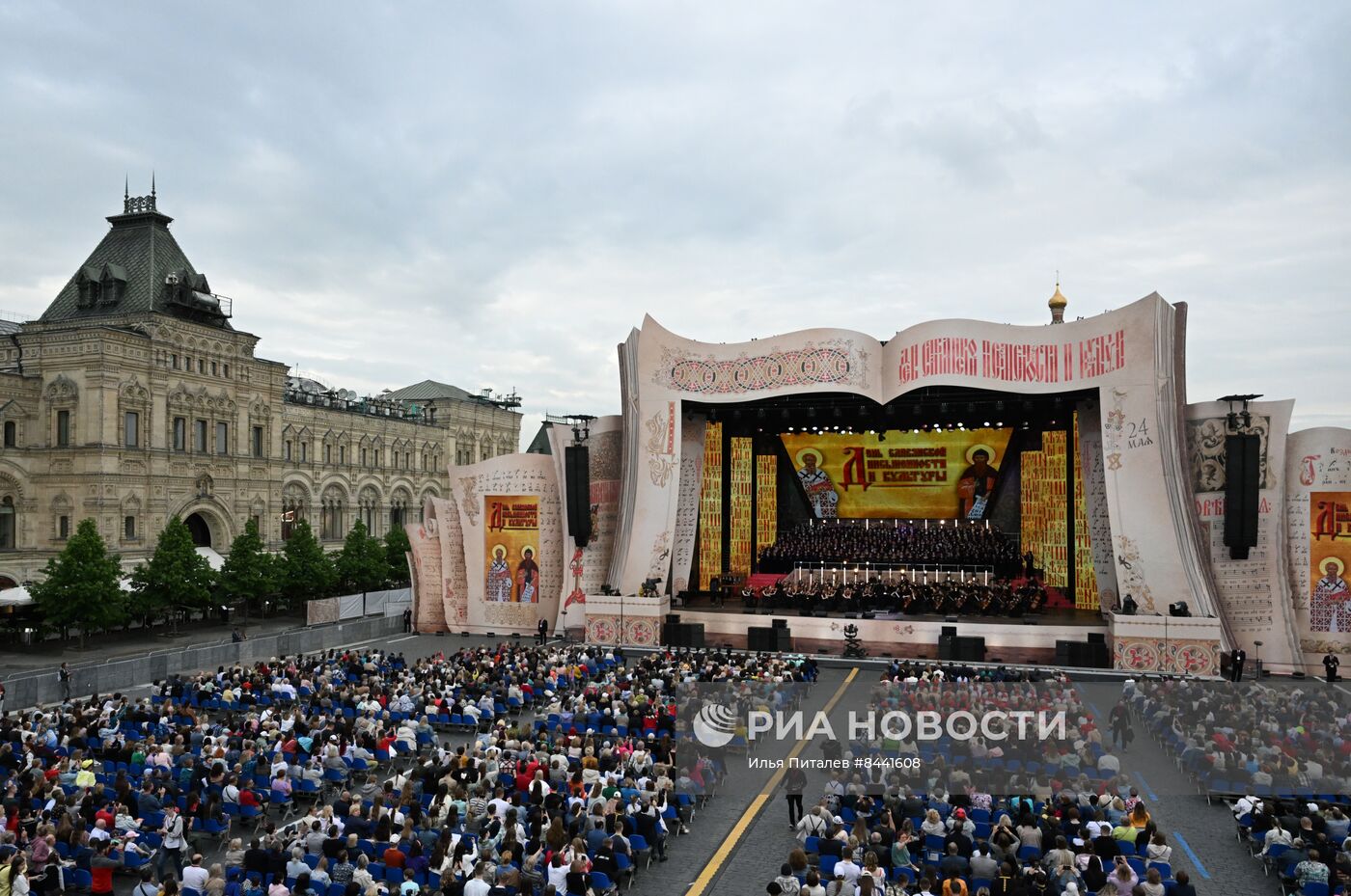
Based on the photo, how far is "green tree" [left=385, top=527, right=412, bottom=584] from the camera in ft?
185

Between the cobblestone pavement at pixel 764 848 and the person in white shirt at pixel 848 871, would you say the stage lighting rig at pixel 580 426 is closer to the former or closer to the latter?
the cobblestone pavement at pixel 764 848

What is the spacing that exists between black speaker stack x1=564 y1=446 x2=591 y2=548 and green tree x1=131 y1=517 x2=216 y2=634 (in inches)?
683

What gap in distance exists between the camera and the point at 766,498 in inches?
1767

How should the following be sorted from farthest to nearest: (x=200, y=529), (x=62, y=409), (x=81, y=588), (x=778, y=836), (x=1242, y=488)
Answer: (x=200, y=529) → (x=62, y=409) → (x=81, y=588) → (x=1242, y=488) → (x=778, y=836)

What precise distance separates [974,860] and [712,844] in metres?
4.95

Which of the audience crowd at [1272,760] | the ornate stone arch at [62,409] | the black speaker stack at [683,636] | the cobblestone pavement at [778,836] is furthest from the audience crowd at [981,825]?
the ornate stone arch at [62,409]

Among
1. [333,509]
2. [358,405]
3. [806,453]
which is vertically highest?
[358,405]

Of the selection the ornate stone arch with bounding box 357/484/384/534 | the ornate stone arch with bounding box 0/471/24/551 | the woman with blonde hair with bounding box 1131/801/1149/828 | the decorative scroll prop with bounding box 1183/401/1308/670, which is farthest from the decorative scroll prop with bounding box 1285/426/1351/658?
the ornate stone arch with bounding box 357/484/384/534

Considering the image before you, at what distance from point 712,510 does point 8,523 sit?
33.4 metres

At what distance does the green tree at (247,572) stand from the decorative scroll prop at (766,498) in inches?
909

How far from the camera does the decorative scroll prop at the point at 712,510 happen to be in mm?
44125

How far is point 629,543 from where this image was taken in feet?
124

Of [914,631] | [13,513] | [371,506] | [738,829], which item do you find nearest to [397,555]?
[371,506]

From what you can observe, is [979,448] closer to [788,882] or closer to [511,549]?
[511,549]
